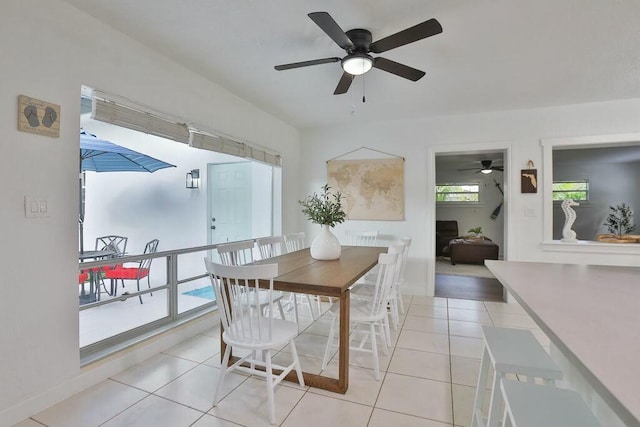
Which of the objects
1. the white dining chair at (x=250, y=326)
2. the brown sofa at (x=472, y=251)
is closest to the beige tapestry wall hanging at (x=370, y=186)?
the white dining chair at (x=250, y=326)

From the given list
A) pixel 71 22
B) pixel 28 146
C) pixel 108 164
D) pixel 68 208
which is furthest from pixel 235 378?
pixel 108 164

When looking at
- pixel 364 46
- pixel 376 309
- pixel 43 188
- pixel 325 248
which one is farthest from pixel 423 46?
pixel 43 188

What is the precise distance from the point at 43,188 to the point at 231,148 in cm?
179

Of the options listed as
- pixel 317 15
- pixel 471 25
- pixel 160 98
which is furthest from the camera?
pixel 160 98

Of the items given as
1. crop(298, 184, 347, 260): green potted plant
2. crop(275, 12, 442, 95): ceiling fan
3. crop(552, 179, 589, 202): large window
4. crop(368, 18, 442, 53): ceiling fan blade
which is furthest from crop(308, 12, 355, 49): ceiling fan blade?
crop(552, 179, 589, 202): large window

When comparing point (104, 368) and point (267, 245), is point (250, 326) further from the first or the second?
point (267, 245)

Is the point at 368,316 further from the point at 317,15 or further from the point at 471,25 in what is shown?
the point at 471,25

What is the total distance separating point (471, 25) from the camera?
7.07ft

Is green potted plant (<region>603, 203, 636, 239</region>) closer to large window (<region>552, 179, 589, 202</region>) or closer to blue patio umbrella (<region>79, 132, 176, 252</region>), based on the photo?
large window (<region>552, 179, 589, 202</region>)

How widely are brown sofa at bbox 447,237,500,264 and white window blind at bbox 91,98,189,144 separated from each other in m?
6.11

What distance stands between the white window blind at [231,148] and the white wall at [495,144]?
1150mm

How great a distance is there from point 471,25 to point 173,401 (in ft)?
10.4

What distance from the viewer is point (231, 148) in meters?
3.43

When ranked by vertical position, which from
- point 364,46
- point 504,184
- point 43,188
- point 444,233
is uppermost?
point 364,46
